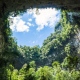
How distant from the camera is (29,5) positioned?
58.5 ft

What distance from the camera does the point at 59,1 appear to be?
696 inches

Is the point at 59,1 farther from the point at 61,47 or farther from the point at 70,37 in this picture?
the point at 61,47

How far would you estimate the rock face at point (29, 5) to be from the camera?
53.6ft

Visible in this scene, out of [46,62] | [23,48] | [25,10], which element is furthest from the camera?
[23,48]

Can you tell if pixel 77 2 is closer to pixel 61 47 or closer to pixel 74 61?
pixel 74 61

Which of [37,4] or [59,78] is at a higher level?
[37,4]

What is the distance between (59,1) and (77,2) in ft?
4.38

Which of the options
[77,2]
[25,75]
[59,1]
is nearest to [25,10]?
[59,1]

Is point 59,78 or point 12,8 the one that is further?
point 12,8

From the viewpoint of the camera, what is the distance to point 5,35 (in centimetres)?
2055

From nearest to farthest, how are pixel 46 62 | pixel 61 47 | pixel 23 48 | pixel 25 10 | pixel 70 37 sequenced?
pixel 25 10 → pixel 70 37 → pixel 61 47 → pixel 46 62 → pixel 23 48

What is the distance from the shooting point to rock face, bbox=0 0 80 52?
53.6 ft

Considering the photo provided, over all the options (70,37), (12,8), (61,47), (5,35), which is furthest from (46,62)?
(12,8)

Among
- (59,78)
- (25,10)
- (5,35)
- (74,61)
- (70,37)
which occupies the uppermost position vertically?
(70,37)
